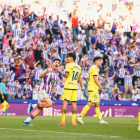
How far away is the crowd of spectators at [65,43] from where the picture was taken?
20.1m

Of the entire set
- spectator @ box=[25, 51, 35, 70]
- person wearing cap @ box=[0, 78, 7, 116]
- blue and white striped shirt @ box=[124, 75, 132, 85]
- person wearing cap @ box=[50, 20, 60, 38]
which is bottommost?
person wearing cap @ box=[0, 78, 7, 116]

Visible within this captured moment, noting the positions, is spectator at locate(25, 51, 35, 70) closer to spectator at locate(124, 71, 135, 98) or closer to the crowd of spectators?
the crowd of spectators

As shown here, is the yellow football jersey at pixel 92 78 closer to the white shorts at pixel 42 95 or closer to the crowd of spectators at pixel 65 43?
the white shorts at pixel 42 95

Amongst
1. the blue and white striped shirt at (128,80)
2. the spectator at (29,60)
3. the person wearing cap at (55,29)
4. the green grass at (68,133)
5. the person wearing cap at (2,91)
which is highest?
the person wearing cap at (55,29)

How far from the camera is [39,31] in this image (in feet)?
71.4

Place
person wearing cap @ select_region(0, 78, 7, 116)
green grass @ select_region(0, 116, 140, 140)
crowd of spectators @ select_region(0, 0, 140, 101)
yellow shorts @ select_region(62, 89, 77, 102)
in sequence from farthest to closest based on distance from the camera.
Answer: crowd of spectators @ select_region(0, 0, 140, 101) < person wearing cap @ select_region(0, 78, 7, 116) < yellow shorts @ select_region(62, 89, 77, 102) < green grass @ select_region(0, 116, 140, 140)

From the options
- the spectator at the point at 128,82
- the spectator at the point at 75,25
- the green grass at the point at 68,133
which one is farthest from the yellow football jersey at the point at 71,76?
the spectator at the point at 75,25

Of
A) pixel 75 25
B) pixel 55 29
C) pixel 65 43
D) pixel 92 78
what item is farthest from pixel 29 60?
pixel 92 78

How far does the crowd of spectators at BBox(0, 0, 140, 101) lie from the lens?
66.0 feet

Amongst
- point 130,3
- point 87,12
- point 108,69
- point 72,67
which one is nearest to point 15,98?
point 108,69

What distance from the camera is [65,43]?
71.6ft

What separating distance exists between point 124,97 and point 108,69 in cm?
205

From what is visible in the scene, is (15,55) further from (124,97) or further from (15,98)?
(124,97)

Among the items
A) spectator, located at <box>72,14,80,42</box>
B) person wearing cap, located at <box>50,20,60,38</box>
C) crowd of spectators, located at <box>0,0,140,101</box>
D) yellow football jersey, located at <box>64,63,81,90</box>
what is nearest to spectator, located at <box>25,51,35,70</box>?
crowd of spectators, located at <box>0,0,140,101</box>
